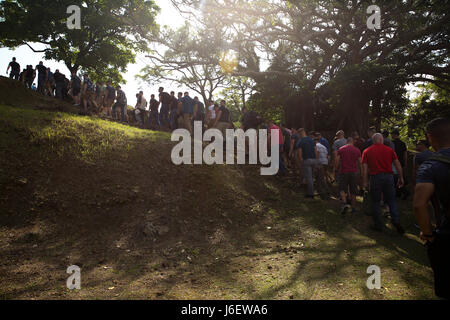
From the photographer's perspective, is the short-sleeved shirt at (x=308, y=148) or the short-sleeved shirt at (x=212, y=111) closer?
the short-sleeved shirt at (x=308, y=148)

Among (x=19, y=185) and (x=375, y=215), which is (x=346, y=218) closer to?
(x=375, y=215)

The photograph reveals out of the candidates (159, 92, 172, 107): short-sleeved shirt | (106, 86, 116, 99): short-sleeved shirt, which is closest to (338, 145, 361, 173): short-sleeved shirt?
(159, 92, 172, 107): short-sleeved shirt

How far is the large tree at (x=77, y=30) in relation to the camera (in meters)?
20.3

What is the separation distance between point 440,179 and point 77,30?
1035 inches

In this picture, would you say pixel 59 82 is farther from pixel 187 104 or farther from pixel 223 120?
pixel 223 120

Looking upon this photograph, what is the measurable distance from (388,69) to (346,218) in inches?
419

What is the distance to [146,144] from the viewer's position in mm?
9602

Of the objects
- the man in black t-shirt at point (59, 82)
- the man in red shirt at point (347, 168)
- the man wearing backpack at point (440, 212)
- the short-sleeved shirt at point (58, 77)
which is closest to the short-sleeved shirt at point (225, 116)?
the man in red shirt at point (347, 168)

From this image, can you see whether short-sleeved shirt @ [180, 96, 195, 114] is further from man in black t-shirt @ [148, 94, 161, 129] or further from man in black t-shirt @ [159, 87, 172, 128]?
man in black t-shirt @ [148, 94, 161, 129]

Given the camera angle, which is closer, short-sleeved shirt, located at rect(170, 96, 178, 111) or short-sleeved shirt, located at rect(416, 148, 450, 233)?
short-sleeved shirt, located at rect(416, 148, 450, 233)

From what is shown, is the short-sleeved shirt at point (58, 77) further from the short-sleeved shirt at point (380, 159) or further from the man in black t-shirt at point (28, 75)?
the short-sleeved shirt at point (380, 159)

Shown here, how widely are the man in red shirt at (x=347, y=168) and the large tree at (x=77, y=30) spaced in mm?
17010

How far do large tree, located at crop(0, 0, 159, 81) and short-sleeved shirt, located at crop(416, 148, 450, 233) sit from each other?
1990cm

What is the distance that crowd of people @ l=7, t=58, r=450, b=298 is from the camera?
261 cm
